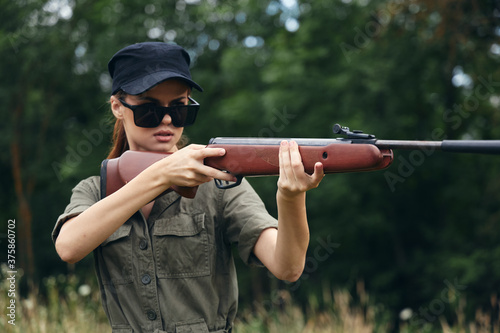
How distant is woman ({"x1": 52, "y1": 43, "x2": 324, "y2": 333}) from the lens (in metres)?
2.25

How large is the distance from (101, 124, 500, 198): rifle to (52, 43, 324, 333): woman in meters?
0.05

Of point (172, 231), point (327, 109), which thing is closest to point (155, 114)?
point (172, 231)

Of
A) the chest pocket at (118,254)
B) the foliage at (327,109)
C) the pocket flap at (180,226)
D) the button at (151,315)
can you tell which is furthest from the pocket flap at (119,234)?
the foliage at (327,109)

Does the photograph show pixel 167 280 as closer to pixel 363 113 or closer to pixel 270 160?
pixel 270 160

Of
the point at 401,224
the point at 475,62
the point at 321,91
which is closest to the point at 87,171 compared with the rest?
the point at 321,91

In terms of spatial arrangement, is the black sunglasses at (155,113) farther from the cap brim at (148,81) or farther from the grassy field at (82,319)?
the grassy field at (82,319)

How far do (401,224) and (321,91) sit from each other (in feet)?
14.4

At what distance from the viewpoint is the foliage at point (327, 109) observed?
504 inches

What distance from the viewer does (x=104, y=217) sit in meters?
2.23

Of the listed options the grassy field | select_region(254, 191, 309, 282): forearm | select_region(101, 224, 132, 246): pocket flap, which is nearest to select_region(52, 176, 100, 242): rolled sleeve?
select_region(101, 224, 132, 246): pocket flap

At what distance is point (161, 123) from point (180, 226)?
505 millimetres

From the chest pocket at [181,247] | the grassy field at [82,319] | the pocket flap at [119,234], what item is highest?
the pocket flap at [119,234]

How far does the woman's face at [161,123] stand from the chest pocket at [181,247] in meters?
0.42

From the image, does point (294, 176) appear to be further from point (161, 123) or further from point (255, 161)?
point (161, 123)
